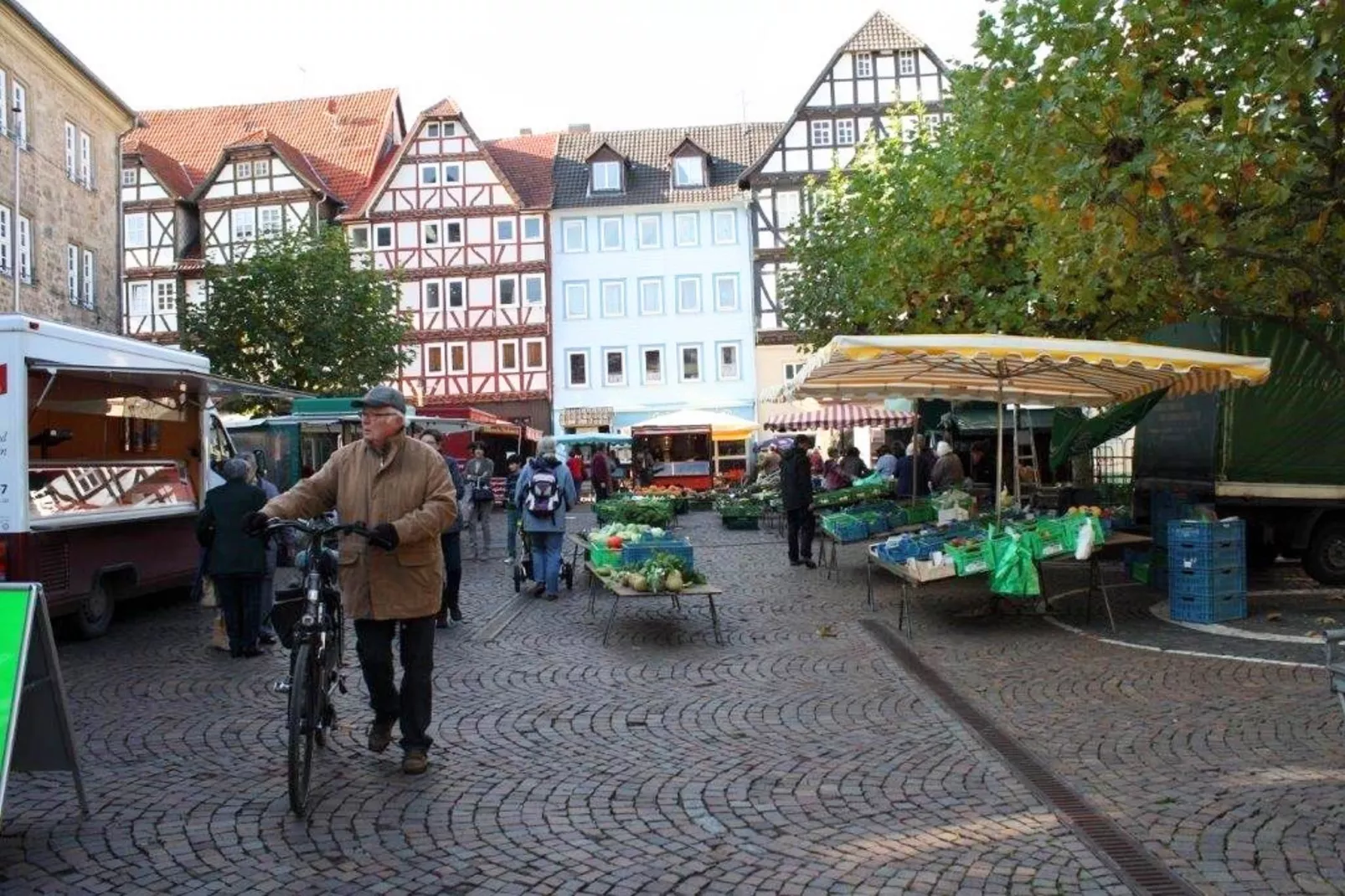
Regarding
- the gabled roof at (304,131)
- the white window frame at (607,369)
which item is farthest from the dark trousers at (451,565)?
the gabled roof at (304,131)

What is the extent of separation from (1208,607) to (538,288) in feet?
126

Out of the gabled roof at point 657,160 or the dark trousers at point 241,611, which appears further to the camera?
the gabled roof at point 657,160

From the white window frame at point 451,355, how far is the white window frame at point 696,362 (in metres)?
8.13

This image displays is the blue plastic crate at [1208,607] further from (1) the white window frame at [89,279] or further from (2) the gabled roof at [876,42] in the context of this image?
(2) the gabled roof at [876,42]

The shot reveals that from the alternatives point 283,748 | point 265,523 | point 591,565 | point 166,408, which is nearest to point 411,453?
point 265,523

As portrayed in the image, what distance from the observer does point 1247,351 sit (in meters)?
12.1

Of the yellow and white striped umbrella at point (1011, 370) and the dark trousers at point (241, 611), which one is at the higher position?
the yellow and white striped umbrella at point (1011, 370)

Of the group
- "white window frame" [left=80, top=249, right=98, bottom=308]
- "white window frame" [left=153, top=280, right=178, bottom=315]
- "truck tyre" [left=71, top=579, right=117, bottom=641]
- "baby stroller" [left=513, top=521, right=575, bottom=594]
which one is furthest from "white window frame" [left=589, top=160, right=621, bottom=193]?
"truck tyre" [left=71, top=579, right=117, bottom=641]

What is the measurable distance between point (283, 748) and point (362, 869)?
2.06 m

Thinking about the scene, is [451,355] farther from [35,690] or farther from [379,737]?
[35,690]

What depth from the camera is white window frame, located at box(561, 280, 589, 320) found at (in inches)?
1825

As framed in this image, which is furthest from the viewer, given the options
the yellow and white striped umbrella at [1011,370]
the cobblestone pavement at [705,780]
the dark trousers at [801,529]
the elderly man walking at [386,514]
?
the dark trousers at [801,529]

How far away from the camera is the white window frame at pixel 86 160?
29845 mm

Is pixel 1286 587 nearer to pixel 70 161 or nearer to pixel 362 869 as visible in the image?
pixel 362 869
